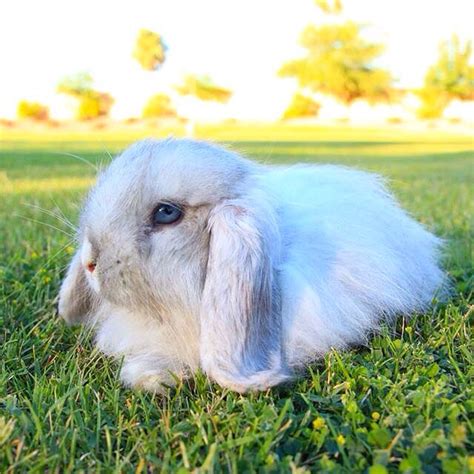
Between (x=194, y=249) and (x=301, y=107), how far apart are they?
2125 inches

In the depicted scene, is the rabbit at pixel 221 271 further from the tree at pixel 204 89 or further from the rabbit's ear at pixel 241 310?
the tree at pixel 204 89

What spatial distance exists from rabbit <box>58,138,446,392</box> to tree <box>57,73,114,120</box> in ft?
180

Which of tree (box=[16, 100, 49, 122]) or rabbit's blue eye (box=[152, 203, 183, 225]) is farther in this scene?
tree (box=[16, 100, 49, 122])

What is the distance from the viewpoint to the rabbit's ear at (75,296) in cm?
260

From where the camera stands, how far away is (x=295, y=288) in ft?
7.06

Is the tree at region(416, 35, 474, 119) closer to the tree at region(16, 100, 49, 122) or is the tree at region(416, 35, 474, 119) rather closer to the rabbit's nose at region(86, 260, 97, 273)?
the tree at region(16, 100, 49, 122)

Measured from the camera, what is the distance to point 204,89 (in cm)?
4872

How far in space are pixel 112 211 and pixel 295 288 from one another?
2.27ft

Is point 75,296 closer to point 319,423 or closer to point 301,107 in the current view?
point 319,423

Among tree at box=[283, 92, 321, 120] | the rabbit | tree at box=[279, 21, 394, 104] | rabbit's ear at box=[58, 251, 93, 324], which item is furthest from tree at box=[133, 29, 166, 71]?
the rabbit

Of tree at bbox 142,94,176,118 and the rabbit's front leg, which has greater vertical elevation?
the rabbit's front leg

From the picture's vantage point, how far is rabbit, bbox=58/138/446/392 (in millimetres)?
1965

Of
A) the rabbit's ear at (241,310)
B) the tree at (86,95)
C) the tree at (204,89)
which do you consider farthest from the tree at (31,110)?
the rabbit's ear at (241,310)

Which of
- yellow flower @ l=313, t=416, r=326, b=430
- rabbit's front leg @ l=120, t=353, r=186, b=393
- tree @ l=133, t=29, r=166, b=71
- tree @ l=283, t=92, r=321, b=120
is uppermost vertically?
tree @ l=133, t=29, r=166, b=71
